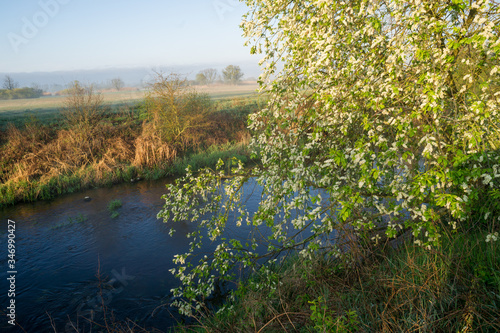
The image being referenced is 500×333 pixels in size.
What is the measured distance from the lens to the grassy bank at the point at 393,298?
3859mm

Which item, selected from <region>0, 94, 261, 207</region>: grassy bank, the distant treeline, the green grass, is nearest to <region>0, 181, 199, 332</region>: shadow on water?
the green grass

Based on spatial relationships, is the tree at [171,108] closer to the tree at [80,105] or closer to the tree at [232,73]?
the tree at [80,105]

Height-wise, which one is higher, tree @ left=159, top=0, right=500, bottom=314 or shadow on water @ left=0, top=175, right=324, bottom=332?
tree @ left=159, top=0, right=500, bottom=314

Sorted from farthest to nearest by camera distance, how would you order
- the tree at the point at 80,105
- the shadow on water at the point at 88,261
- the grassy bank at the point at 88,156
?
1. the tree at the point at 80,105
2. the grassy bank at the point at 88,156
3. the shadow on water at the point at 88,261

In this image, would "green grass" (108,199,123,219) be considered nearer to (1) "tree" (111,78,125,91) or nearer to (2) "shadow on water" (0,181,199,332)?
(2) "shadow on water" (0,181,199,332)

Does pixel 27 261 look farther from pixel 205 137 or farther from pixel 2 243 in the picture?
pixel 205 137

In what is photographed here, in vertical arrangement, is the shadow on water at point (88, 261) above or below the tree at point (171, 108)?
below

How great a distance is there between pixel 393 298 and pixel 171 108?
22.2 metres

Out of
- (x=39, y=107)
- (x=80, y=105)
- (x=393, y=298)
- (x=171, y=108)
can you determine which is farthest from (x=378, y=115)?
(x=39, y=107)

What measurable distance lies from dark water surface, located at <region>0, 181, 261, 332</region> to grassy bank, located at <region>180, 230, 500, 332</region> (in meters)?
2.88

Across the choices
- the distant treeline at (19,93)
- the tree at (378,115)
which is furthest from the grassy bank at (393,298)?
the distant treeline at (19,93)

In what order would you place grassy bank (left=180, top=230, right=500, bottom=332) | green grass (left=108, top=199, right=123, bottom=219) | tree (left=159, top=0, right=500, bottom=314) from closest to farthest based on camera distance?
1. grassy bank (left=180, top=230, right=500, bottom=332)
2. tree (left=159, top=0, right=500, bottom=314)
3. green grass (left=108, top=199, right=123, bottom=219)

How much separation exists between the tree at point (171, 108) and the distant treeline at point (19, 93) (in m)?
81.6

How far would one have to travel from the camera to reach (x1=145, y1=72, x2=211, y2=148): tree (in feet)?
77.1
